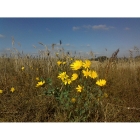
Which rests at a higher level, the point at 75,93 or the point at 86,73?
the point at 86,73

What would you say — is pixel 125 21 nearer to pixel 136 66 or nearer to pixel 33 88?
pixel 136 66

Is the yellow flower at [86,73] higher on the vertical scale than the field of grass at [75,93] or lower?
higher

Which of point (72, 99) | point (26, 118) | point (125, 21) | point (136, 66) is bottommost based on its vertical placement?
point (26, 118)

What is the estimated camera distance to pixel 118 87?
2.20 metres

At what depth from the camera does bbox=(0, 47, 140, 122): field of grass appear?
5.97ft

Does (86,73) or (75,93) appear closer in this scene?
(86,73)

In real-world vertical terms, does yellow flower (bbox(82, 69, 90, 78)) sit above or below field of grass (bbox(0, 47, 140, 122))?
above

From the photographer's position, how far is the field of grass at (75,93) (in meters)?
1.82

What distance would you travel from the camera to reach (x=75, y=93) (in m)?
1.87
